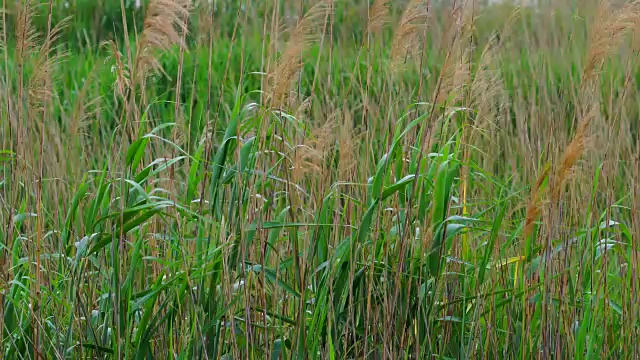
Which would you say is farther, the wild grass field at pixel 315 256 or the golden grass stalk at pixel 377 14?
the golden grass stalk at pixel 377 14

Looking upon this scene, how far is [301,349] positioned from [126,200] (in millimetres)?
586

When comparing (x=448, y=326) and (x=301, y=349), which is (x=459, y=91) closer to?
(x=448, y=326)

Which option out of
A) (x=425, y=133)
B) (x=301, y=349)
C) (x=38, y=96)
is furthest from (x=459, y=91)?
(x=38, y=96)

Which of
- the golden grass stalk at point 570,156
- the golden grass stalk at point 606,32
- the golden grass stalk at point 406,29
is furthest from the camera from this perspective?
the golden grass stalk at point 406,29

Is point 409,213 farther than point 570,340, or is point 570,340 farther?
point 570,340

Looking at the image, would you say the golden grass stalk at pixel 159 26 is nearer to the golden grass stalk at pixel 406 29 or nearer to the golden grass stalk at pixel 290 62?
the golden grass stalk at pixel 290 62

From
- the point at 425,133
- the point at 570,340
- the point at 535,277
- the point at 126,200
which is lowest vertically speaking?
the point at 570,340

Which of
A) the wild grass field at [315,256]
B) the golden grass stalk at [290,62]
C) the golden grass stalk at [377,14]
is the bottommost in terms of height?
the wild grass field at [315,256]

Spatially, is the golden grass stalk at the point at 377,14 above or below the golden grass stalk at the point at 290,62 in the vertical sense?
above

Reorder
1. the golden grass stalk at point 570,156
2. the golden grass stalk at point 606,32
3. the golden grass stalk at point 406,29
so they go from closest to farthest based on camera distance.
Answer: the golden grass stalk at point 570,156
the golden grass stalk at point 606,32
the golden grass stalk at point 406,29

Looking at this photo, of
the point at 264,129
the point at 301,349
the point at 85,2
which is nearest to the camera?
the point at 301,349

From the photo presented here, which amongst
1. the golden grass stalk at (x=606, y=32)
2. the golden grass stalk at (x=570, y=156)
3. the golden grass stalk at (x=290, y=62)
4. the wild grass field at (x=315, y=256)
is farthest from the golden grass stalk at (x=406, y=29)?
the golden grass stalk at (x=570, y=156)

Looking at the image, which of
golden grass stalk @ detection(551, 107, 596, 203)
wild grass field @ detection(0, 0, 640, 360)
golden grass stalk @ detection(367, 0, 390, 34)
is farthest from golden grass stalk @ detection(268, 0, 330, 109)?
golden grass stalk @ detection(551, 107, 596, 203)

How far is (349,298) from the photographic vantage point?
6.24ft
